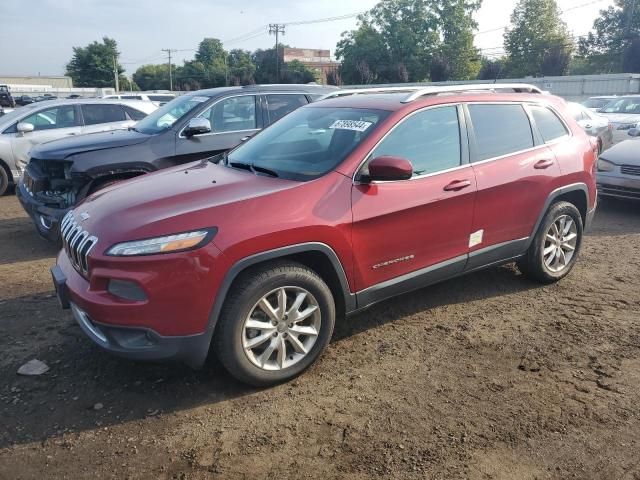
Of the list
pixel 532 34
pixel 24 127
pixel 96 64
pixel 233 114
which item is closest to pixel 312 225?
pixel 233 114

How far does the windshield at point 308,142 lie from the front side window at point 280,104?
253cm

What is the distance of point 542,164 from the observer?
4.57 m

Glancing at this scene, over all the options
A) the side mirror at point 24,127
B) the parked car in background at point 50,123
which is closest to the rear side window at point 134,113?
the parked car in background at point 50,123

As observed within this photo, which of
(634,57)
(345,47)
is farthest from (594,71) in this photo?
(345,47)

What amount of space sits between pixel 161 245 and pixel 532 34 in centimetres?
7111

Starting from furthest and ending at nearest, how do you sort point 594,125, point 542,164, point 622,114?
point 622,114 < point 594,125 < point 542,164

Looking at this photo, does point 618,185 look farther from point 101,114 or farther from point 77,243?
point 101,114

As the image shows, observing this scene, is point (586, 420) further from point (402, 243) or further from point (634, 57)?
point (634, 57)

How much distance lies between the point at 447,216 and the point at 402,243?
1.54 ft

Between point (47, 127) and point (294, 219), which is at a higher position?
Answer: point (47, 127)

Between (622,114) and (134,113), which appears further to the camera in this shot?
(622,114)

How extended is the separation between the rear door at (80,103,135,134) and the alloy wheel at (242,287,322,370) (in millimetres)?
7346

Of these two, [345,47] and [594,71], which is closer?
[594,71]

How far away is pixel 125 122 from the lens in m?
9.54
